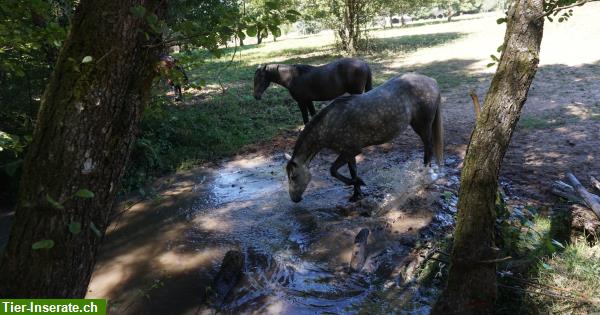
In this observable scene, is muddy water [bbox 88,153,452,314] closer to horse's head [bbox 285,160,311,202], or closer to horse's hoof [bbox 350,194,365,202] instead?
horse's hoof [bbox 350,194,365,202]

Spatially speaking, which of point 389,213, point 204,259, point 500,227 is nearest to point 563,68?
point 389,213

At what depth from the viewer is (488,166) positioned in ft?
9.51

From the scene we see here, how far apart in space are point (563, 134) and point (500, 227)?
4.88 meters

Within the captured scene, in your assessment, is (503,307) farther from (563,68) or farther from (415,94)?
(563,68)

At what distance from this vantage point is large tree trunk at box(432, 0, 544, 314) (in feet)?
9.00

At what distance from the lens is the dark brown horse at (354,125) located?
19.2ft

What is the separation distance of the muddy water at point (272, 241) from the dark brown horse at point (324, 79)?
2.27m

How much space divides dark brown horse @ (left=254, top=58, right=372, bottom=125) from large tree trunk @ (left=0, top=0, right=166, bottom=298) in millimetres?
7304

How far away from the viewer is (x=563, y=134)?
7273 mm

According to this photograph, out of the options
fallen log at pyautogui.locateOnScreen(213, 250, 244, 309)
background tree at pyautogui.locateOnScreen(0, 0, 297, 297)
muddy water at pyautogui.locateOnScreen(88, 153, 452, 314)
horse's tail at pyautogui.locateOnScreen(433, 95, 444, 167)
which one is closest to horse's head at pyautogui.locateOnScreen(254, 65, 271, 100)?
muddy water at pyautogui.locateOnScreen(88, 153, 452, 314)

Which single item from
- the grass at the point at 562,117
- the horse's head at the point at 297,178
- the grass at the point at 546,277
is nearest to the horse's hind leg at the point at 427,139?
the horse's head at the point at 297,178

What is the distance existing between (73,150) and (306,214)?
439 cm

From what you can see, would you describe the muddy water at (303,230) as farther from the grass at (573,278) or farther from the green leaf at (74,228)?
the green leaf at (74,228)

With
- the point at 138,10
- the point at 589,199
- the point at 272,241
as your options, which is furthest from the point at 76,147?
the point at 589,199
